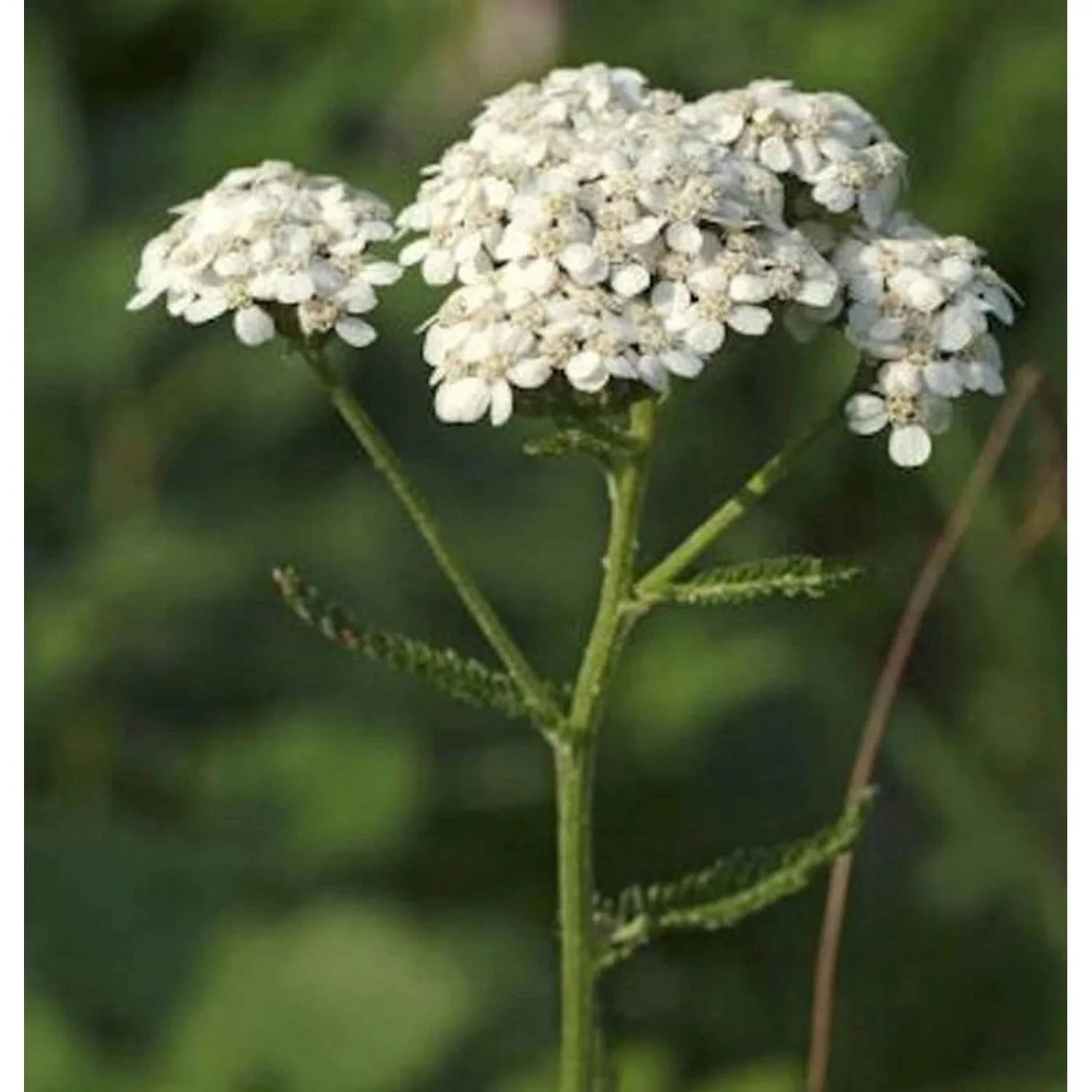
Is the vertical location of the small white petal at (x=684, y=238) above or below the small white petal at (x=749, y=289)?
above

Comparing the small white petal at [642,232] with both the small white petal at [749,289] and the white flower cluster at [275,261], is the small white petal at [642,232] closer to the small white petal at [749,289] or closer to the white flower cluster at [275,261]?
the small white petal at [749,289]

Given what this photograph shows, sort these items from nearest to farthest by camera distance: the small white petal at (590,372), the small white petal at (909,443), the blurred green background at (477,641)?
the small white petal at (590,372) → the small white petal at (909,443) → the blurred green background at (477,641)

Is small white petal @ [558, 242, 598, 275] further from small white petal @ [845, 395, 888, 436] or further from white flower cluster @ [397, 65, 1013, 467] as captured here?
small white petal @ [845, 395, 888, 436]

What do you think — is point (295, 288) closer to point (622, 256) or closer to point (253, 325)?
point (253, 325)

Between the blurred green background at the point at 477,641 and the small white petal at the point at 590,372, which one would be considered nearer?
the small white petal at the point at 590,372

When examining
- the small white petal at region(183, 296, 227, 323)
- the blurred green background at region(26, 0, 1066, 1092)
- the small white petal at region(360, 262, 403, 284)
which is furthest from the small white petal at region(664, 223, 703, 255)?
the blurred green background at region(26, 0, 1066, 1092)

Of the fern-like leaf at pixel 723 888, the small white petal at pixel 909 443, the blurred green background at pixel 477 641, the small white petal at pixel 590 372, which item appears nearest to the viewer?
the small white petal at pixel 590 372

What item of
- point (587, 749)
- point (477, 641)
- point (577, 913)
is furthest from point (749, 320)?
point (477, 641)

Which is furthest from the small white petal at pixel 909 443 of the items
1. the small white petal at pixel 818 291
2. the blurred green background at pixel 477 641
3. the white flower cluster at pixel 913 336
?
the blurred green background at pixel 477 641
